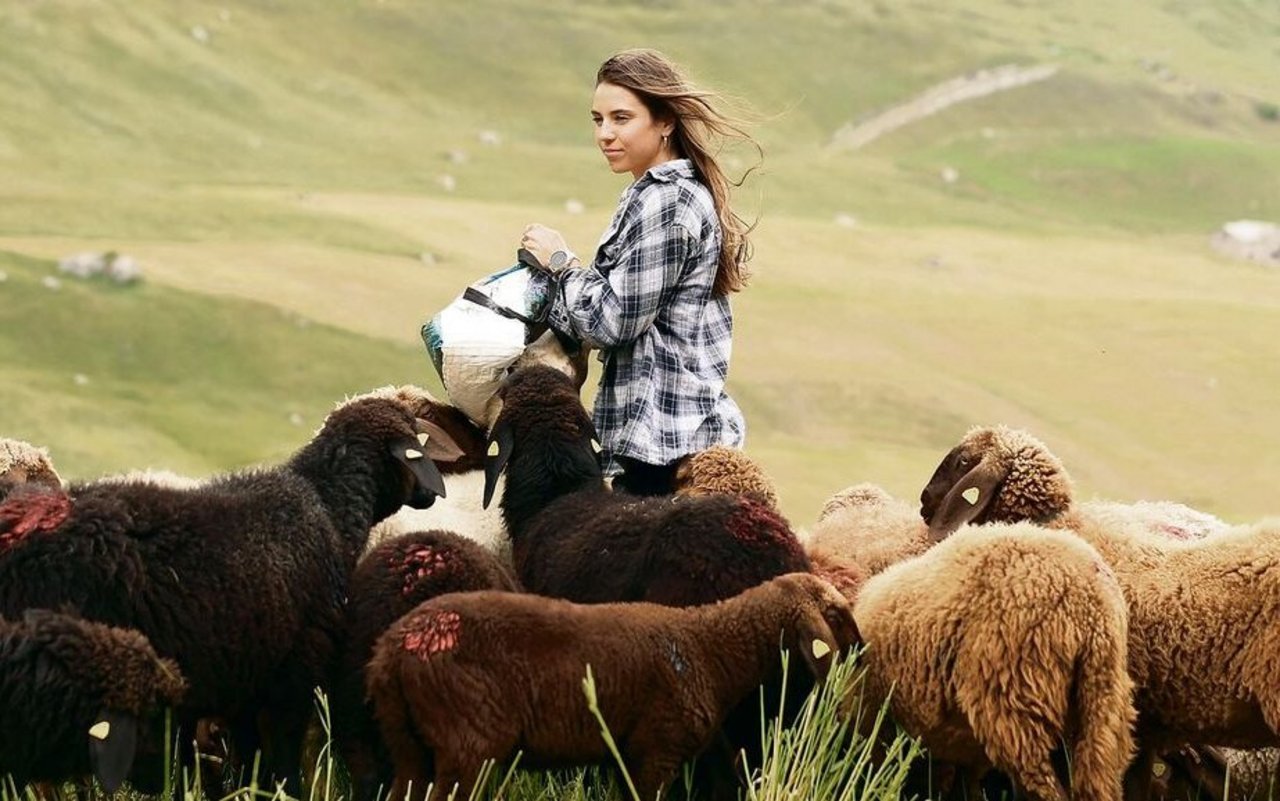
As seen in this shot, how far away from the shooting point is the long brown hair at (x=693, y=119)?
6.79m

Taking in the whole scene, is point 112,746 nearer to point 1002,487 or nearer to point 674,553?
point 674,553

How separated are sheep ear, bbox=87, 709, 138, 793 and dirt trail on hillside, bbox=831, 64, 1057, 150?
5904 centimetres

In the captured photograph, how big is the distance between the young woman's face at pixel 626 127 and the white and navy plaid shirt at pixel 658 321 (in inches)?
5.3

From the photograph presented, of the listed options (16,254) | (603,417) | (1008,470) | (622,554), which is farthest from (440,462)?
(16,254)

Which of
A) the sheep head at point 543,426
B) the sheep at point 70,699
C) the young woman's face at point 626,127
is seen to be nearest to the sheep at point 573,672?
the sheep at point 70,699

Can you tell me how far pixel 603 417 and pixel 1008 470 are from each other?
1.53 m

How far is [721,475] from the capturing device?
670cm

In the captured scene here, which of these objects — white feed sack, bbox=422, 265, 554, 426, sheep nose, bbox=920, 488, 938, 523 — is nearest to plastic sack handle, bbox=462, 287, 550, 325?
white feed sack, bbox=422, 265, 554, 426

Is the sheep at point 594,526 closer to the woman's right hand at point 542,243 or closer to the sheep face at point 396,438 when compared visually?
the sheep face at point 396,438

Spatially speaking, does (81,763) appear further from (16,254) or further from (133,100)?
(133,100)

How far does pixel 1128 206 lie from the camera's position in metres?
59.7

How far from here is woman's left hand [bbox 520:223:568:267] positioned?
6.89 m

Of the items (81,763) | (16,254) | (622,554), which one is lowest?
(16,254)

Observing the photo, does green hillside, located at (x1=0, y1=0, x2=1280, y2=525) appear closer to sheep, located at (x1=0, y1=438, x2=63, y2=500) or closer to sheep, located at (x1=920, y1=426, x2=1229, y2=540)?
sheep, located at (x1=920, y1=426, x2=1229, y2=540)
